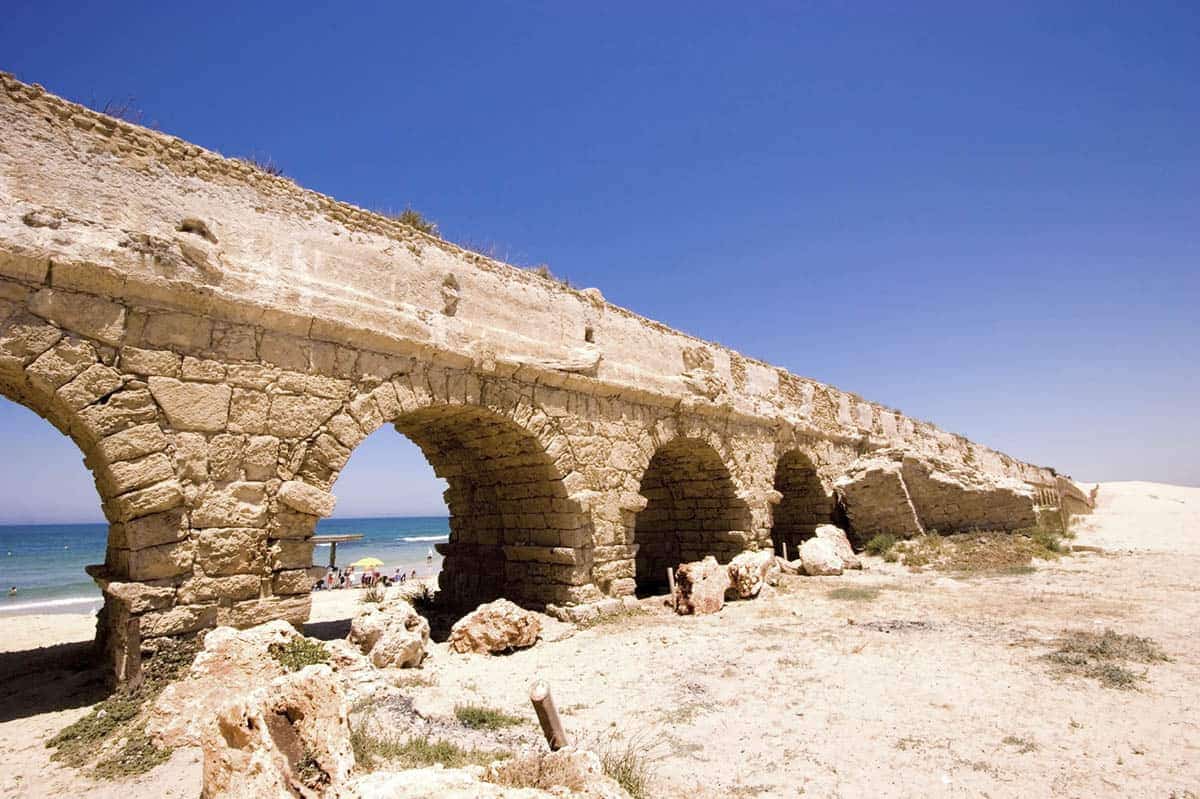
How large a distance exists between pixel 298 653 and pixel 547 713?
269 centimetres

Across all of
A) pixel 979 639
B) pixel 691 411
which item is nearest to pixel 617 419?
pixel 691 411

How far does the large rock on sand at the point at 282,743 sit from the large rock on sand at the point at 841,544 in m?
10.1

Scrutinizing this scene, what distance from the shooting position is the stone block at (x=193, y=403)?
4.71 metres

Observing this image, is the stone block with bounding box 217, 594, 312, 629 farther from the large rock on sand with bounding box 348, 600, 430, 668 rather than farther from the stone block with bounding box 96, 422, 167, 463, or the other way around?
the stone block with bounding box 96, 422, 167, 463

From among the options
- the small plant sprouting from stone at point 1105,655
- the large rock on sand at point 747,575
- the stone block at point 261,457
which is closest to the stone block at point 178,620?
the stone block at point 261,457

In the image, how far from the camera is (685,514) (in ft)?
36.2

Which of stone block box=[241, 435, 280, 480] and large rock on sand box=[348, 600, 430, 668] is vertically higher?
stone block box=[241, 435, 280, 480]

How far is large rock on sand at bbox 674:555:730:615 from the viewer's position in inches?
313

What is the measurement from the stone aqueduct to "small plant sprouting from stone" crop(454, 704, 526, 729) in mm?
1842

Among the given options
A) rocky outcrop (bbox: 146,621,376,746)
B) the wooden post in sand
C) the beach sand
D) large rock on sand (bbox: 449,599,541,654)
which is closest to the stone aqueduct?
rocky outcrop (bbox: 146,621,376,746)

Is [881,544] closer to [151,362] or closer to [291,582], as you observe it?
[291,582]

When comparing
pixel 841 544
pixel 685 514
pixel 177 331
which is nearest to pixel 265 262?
pixel 177 331

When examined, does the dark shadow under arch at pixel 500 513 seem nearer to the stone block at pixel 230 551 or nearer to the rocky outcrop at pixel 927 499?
the stone block at pixel 230 551

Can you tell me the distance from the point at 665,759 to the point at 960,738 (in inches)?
69.7
